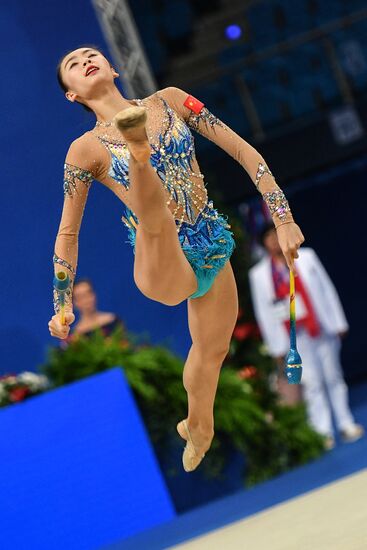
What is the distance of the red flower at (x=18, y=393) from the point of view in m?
6.56

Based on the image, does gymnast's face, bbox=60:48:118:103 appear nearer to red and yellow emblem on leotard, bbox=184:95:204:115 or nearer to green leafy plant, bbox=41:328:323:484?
red and yellow emblem on leotard, bbox=184:95:204:115

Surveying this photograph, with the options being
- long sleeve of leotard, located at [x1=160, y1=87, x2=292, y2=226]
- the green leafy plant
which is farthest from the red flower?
long sleeve of leotard, located at [x1=160, y1=87, x2=292, y2=226]

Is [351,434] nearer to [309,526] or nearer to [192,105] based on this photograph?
[309,526]

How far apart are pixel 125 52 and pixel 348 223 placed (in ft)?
20.3

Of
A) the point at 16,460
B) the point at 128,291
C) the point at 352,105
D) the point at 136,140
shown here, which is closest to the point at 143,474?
the point at 16,460

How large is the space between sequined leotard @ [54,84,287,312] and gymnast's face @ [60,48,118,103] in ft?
0.41

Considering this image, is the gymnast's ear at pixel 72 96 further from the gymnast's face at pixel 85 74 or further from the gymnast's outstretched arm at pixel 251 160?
the gymnast's outstretched arm at pixel 251 160

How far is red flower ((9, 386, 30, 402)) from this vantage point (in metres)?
6.56

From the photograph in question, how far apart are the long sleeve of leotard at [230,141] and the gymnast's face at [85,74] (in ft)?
0.72

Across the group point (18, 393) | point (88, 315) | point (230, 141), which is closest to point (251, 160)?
point (230, 141)

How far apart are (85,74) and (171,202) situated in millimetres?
499

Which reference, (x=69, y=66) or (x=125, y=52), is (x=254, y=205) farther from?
(x=69, y=66)

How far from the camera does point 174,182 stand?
352 cm

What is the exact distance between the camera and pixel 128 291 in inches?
296
